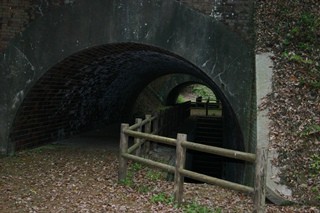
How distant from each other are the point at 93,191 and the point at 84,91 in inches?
270

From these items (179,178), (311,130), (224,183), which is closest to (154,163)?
(179,178)

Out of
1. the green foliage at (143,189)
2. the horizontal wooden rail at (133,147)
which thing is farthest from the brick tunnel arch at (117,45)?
the green foliage at (143,189)

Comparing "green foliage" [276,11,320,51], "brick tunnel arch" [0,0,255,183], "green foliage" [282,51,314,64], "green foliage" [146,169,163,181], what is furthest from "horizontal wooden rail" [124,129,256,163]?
"green foliage" [276,11,320,51]

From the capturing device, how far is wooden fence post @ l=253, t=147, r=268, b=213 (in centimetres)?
540

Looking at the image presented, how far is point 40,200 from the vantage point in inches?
260

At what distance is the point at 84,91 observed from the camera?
13484 millimetres

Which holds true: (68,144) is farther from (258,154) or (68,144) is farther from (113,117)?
(258,154)

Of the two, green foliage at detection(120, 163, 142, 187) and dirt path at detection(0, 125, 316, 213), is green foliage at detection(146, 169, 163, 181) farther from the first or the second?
green foliage at detection(120, 163, 142, 187)

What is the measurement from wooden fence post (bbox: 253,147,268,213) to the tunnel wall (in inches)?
136

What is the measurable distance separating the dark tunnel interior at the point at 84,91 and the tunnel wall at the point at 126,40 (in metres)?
0.29

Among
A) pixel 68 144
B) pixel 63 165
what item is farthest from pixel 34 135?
pixel 63 165

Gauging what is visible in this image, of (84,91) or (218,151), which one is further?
(84,91)

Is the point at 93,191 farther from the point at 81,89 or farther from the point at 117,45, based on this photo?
the point at 81,89

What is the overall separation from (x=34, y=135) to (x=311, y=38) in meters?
8.23
